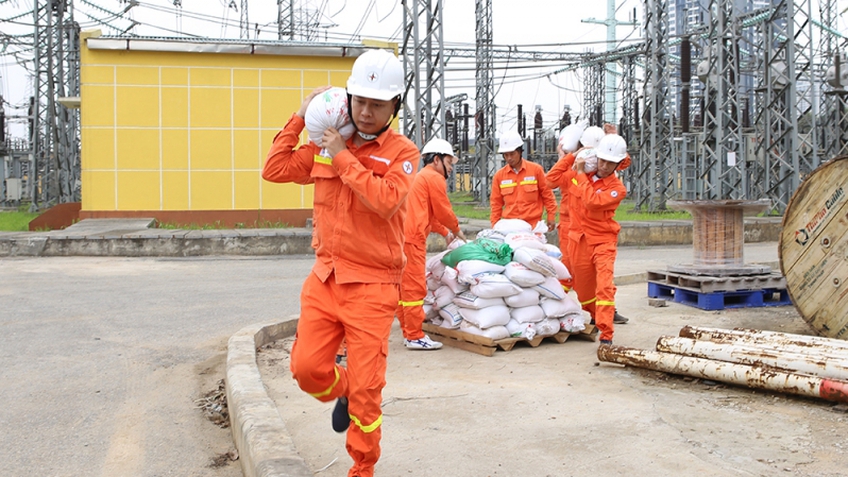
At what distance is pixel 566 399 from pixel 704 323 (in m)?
3.40

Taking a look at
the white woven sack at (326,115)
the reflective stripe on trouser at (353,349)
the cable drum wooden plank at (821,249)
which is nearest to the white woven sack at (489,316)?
the cable drum wooden plank at (821,249)

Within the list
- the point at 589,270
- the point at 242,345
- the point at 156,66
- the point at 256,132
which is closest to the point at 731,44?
the point at 256,132

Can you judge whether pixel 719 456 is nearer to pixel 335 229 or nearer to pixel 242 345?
pixel 335 229

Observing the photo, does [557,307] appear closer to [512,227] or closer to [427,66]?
[512,227]

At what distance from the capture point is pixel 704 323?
7.91m

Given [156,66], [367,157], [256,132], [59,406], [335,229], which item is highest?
[156,66]

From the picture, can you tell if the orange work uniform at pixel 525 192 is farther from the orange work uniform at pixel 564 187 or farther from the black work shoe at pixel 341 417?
the black work shoe at pixel 341 417

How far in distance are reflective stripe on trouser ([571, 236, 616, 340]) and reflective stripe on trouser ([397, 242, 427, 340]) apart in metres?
1.37

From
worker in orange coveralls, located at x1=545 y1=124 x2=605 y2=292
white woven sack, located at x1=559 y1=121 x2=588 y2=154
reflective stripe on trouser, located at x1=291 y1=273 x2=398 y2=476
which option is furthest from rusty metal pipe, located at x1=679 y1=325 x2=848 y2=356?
reflective stripe on trouser, located at x1=291 y1=273 x2=398 y2=476

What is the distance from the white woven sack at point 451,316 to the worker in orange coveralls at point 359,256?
331cm

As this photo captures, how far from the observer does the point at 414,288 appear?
6812 mm

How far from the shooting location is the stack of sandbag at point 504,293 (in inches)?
265

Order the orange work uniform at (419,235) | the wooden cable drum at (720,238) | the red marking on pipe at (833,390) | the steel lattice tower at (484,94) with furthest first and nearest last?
the steel lattice tower at (484,94) < the wooden cable drum at (720,238) < the orange work uniform at (419,235) < the red marking on pipe at (833,390)

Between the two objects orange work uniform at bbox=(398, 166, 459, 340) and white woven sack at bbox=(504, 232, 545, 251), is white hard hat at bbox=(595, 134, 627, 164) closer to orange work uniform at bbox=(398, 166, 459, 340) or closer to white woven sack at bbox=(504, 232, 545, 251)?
white woven sack at bbox=(504, 232, 545, 251)
